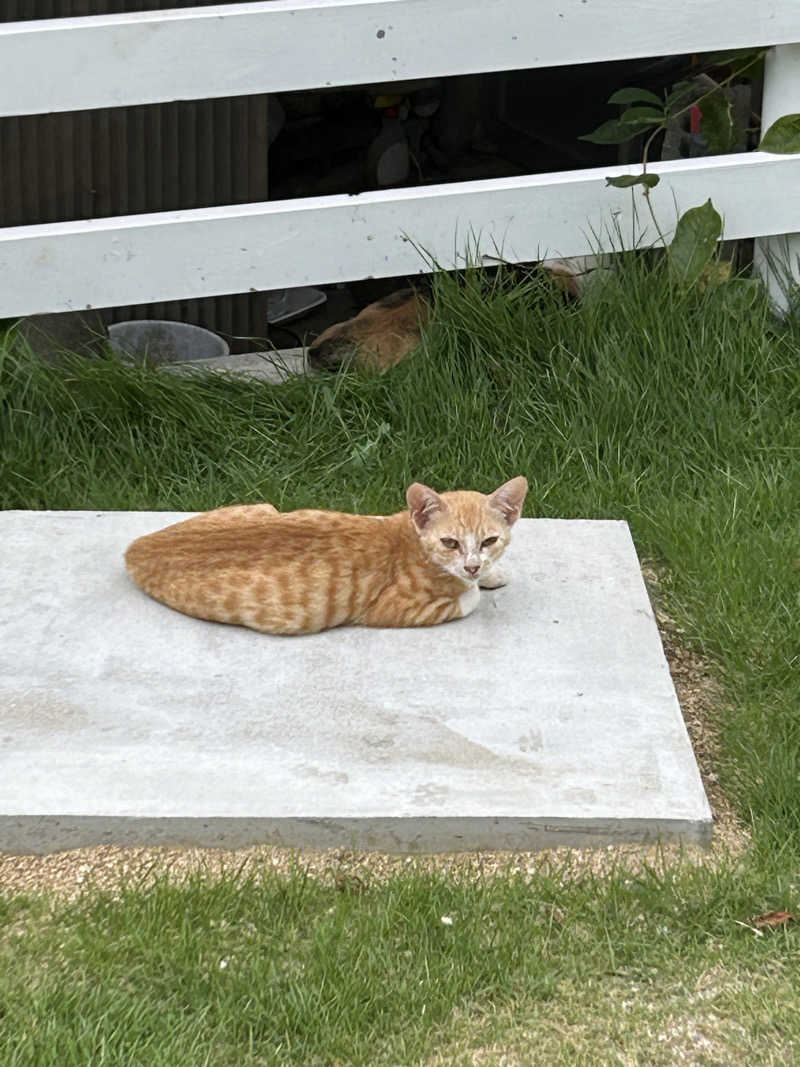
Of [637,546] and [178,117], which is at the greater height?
[178,117]

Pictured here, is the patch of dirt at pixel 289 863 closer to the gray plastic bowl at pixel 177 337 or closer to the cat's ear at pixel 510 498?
the cat's ear at pixel 510 498

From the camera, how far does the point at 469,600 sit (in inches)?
165

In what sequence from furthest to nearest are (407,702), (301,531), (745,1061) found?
(301,531), (407,702), (745,1061)

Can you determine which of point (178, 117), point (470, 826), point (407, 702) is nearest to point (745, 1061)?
point (470, 826)

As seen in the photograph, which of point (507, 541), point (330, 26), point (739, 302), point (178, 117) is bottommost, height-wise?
point (507, 541)

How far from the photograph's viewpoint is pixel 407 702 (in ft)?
12.5

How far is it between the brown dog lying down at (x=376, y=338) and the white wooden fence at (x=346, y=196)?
35cm

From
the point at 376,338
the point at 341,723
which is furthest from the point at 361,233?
the point at 341,723

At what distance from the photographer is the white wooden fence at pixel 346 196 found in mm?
5023

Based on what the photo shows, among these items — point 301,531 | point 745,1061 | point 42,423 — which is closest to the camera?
point 745,1061

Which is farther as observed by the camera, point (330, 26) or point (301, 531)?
point (330, 26)

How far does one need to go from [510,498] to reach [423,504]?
25 cm

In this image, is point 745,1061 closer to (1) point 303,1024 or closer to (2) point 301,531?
(1) point 303,1024

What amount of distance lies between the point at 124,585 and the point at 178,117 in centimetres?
327
